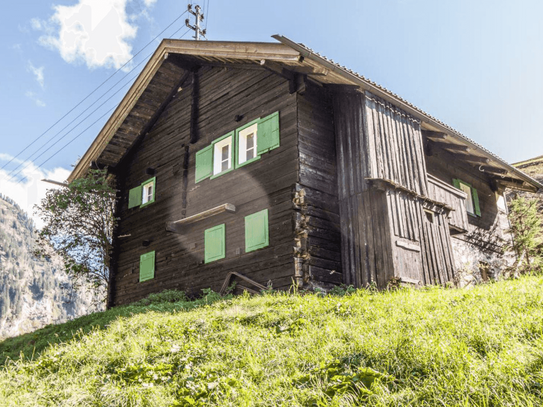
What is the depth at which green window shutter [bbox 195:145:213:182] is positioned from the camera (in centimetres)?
1567

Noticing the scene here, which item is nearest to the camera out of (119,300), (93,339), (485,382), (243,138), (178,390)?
(485,382)

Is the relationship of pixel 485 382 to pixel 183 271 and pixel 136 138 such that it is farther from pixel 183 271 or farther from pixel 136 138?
pixel 136 138

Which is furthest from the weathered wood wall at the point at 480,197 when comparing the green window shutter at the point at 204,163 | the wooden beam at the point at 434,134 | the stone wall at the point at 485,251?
the green window shutter at the point at 204,163

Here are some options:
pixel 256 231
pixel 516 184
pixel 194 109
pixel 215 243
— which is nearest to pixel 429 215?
pixel 256 231

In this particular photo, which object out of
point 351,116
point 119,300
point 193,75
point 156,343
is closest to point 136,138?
point 193,75

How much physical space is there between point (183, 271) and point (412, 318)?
1033 centimetres

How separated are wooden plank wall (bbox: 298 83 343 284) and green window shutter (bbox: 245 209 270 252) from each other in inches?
46.4

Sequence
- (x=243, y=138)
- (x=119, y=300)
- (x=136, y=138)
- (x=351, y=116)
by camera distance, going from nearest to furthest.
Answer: (x=351, y=116) < (x=243, y=138) < (x=119, y=300) < (x=136, y=138)

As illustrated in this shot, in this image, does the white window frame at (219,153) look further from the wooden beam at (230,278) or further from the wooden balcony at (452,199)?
the wooden balcony at (452,199)

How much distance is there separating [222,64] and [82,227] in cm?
792

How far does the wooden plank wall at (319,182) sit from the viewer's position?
494 inches

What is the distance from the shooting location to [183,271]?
51.1 ft

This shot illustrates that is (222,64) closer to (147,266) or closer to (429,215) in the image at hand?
(147,266)

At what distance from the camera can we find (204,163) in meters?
15.9
